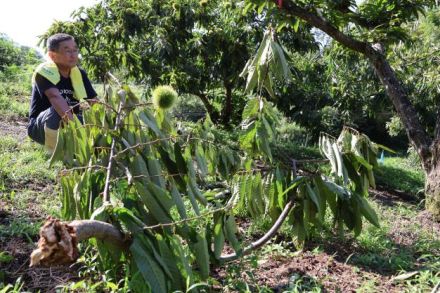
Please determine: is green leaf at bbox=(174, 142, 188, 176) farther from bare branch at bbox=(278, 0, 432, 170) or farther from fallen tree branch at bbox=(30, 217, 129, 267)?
bare branch at bbox=(278, 0, 432, 170)

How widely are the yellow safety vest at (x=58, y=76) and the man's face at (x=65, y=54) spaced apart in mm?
48

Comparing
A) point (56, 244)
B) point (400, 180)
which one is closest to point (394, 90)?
point (400, 180)

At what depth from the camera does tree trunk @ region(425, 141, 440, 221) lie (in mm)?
3541

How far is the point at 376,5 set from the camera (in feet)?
12.2

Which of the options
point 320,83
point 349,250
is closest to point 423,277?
point 349,250

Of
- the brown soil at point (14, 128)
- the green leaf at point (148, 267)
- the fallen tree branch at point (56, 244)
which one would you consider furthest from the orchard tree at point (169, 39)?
the fallen tree branch at point (56, 244)

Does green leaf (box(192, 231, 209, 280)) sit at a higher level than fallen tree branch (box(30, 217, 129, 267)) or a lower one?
lower

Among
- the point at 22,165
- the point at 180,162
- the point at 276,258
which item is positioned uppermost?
the point at 180,162

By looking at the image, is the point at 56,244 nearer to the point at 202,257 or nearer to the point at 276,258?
the point at 202,257

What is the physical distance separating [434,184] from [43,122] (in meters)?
2.91

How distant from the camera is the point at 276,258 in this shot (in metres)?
2.47

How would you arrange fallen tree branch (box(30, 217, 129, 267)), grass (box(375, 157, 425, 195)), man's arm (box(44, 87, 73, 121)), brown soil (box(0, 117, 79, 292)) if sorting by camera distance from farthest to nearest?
grass (box(375, 157, 425, 195)), man's arm (box(44, 87, 73, 121)), brown soil (box(0, 117, 79, 292)), fallen tree branch (box(30, 217, 129, 267))

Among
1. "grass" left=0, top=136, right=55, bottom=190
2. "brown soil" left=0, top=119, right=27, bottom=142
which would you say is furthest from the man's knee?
"brown soil" left=0, top=119, right=27, bottom=142

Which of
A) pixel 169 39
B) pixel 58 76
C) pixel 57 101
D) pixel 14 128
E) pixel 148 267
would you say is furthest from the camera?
pixel 169 39
